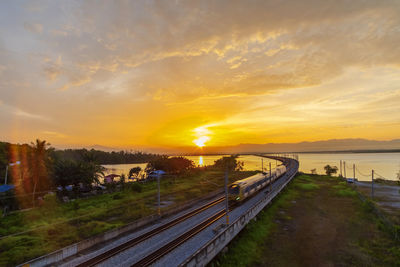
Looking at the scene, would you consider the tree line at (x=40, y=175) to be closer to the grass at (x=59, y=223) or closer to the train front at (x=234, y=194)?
the train front at (x=234, y=194)

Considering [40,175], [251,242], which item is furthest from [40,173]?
[251,242]

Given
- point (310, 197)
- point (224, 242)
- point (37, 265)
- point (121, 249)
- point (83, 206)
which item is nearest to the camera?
point (37, 265)

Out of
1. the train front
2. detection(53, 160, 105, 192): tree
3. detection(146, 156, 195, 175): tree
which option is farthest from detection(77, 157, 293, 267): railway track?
detection(146, 156, 195, 175): tree

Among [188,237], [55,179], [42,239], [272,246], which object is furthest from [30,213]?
[272,246]

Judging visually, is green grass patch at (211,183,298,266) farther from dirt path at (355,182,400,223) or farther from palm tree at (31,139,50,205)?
palm tree at (31,139,50,205)

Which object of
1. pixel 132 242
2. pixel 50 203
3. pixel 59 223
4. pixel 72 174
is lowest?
pixel 132 242

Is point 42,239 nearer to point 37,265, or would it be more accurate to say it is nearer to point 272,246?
point 37,265

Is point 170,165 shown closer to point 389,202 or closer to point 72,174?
point 72,174

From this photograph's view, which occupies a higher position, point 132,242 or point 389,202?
point 132,242

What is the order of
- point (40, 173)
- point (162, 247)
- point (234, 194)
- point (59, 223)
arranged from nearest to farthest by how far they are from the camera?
point (162, 247) < point (59, 223) < point (234, 194) < point (40, 173)
